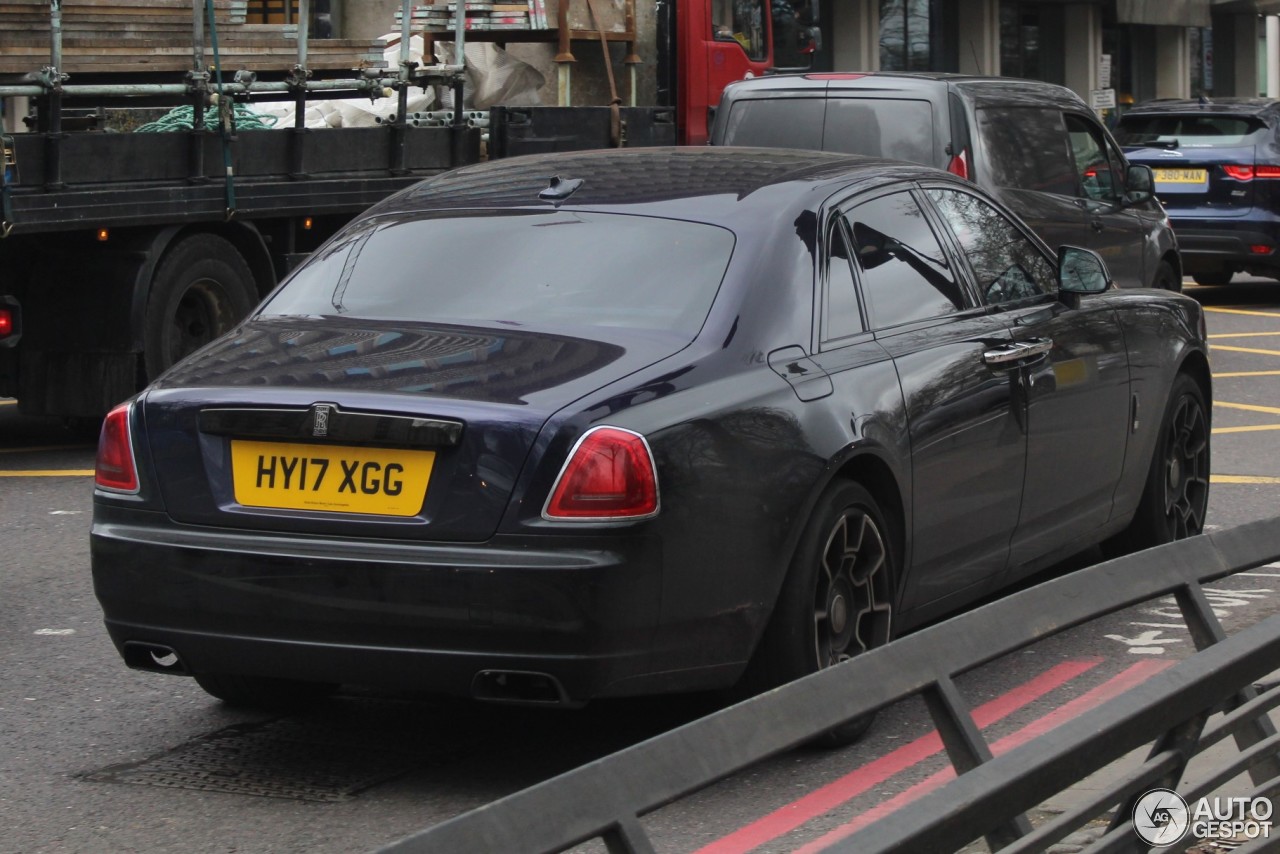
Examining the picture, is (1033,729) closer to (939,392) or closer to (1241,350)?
(939,392)

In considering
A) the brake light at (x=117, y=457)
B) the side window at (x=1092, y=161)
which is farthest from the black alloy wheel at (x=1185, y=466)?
the side window at (x=1092, y=161)

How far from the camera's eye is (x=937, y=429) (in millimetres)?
5676

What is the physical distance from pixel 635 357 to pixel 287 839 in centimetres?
136

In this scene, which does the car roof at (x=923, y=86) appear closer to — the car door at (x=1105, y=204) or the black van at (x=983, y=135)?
the black van at (x=983, y=135)

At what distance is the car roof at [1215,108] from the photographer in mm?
17906

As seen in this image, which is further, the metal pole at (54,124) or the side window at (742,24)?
the side window at (742,24)

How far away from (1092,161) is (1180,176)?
5.66m

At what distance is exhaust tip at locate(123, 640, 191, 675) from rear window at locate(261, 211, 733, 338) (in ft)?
3.38

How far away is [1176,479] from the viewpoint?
7555 millimetres

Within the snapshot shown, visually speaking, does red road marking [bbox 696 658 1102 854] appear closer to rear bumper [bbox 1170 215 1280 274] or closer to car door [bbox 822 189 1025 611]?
car door [bbox 822 189 1025 611]

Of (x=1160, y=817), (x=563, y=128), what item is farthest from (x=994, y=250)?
(x=563, y=128)

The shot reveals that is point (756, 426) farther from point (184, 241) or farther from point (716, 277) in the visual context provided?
point (184, 241)

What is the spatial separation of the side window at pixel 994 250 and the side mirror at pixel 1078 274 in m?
0.09
